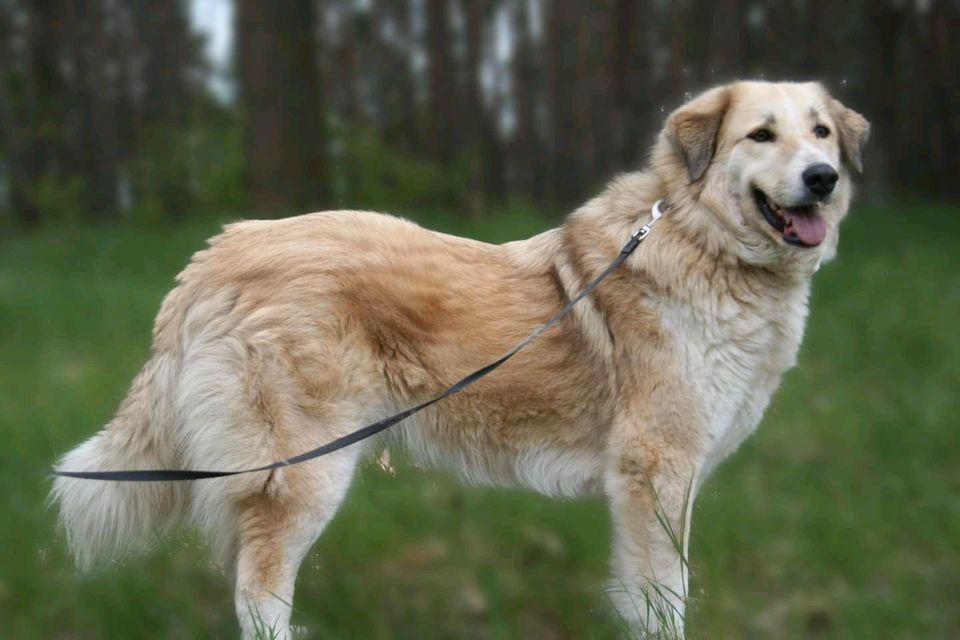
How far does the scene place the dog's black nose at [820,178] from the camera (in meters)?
3.10

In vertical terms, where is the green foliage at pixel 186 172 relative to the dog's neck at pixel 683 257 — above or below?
below

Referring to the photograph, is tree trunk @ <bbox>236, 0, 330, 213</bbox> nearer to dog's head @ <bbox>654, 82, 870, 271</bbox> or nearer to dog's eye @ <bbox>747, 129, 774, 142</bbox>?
dog's head @ <bbox>654, 82, 870, 271</bbox>

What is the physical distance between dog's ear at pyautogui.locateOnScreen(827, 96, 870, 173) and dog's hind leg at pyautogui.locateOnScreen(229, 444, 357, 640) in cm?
196

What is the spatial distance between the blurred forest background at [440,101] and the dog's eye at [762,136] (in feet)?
19.3

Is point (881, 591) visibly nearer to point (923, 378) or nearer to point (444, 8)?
point (923, 378)

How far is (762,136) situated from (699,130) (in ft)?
0.65

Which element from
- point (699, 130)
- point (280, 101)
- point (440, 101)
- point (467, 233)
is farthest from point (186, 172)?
point (699, 130)

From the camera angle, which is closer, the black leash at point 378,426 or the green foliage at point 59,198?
the black leash at point 378,426

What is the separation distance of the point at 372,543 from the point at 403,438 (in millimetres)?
1291

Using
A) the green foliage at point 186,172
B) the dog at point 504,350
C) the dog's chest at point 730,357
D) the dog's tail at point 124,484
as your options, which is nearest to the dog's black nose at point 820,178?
the dog at point 504,350

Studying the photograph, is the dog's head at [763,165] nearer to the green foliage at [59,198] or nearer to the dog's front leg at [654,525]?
the dog's front leg at [654,525]

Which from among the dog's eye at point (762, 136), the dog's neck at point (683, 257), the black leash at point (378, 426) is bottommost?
the black leash at point (378, 426)

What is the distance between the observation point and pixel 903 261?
8289mm

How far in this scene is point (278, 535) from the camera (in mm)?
3061
